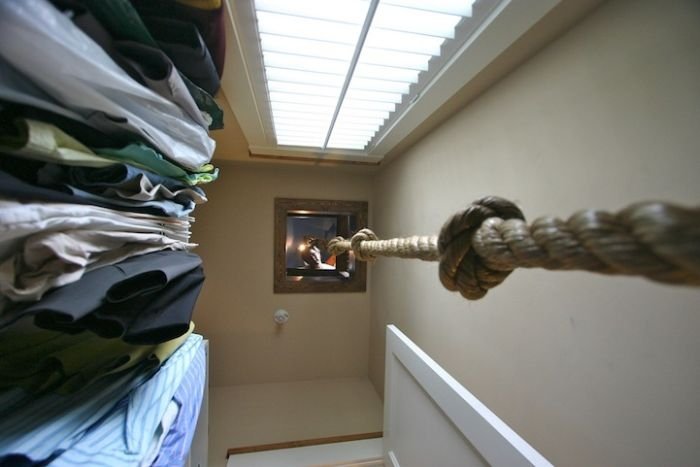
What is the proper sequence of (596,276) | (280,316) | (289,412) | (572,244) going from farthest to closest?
(280,316), (289,412), (596,276), (572,244)

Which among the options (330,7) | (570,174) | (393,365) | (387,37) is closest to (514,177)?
(570,174)

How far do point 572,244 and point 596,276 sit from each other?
0.51 meters

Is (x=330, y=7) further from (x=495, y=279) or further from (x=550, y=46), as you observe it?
(x=495, y=279)

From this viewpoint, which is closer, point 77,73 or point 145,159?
point 77,73

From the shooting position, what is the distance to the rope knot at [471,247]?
276mm

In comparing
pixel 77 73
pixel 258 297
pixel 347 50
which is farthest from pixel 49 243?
pixel 258 297

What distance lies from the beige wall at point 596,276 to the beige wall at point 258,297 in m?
1.24

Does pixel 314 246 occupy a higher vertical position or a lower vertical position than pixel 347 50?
lower

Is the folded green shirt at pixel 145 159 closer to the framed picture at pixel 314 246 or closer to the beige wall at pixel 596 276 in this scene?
the beige wall at pixel 596 276

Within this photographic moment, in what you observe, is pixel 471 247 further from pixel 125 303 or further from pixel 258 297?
pixel 258 297

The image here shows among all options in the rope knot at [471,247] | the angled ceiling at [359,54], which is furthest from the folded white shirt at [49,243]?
the angled ceiling at [359,54]

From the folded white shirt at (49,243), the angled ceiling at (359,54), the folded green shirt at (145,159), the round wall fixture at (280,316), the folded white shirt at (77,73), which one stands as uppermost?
the angled ceiling at (359,54)

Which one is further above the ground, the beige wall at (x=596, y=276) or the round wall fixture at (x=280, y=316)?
the beige wall at (x=596, y=276)

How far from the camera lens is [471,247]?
0.92ft
